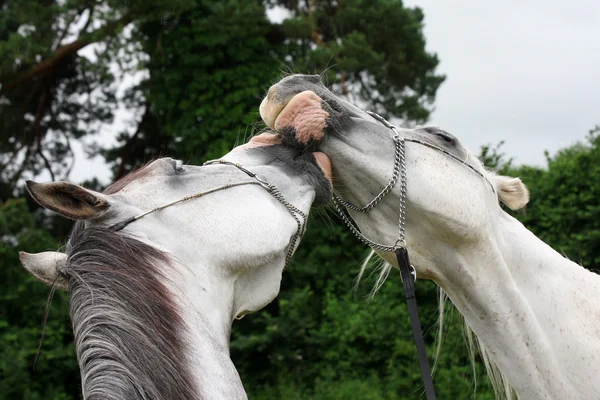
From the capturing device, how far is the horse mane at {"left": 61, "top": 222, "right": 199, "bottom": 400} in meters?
1.44

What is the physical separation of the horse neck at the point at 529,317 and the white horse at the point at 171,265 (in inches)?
27.6

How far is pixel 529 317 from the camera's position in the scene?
2.31 metres

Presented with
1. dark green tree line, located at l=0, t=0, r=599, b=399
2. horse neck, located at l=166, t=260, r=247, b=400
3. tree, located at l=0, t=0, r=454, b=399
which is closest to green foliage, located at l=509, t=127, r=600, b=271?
dark green tree line, located at l=0, t=0, r=599, b=399

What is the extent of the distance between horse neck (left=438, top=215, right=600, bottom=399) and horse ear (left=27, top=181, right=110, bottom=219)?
1.24 metres

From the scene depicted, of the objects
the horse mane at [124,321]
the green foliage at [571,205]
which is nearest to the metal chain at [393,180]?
the horse mane at [124,321]

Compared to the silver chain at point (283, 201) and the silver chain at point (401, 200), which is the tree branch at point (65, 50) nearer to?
the silver chain at point (401, 200)

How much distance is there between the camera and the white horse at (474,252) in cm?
223

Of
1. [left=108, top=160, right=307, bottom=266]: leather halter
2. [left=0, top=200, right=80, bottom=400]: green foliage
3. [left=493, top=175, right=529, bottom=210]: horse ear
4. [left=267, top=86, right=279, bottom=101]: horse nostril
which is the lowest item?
[left=0, top=200, right=80, bottom=400]: green foliage

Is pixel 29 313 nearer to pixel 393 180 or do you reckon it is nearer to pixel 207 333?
pixel 393 180

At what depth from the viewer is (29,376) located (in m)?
8.21

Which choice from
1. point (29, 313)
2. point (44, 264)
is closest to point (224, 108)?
point (29, 313)

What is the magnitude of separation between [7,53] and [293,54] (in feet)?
12.8

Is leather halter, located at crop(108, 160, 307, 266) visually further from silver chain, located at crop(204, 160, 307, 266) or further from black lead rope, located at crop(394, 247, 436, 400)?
black lead rope, located at crop(394, 247, 436, 400)

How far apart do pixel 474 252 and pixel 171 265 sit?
112 centimetres
